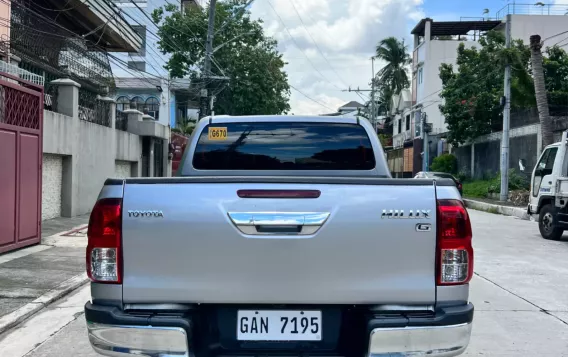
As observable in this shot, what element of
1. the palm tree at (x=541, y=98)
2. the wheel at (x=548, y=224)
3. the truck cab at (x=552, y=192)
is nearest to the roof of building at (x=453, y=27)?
the palm tree at (x=541, y=98)

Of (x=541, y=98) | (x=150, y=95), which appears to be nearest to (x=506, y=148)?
(x=541, y=98)

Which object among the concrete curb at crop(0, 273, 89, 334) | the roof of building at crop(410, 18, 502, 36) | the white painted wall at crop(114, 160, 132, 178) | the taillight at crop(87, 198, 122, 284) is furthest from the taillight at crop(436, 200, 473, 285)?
the roof of building at crop(410, 18, 502, 36)

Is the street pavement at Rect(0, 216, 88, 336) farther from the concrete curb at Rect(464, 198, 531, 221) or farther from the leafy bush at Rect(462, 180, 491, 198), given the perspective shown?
the leafy bush at Rect(462, 180, 491, 198)

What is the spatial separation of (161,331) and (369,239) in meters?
1.22

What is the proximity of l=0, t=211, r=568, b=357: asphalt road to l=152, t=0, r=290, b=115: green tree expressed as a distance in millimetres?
26904

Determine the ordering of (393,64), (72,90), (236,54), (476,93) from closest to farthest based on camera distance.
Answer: (72,90) → (476,93) → (236,54) → (393,64)

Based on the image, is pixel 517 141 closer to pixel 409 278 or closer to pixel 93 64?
pixel 93 64

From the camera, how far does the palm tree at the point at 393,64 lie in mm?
56156

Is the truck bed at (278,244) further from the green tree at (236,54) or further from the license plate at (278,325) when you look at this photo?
the green tree at (236,54)

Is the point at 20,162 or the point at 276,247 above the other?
the point at 20,162

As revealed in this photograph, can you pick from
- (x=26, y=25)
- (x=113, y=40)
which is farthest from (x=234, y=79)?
(x=26, y=25)

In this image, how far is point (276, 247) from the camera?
3.18 m

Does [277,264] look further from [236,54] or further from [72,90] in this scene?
[236,54]

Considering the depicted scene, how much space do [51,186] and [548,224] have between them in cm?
1212
